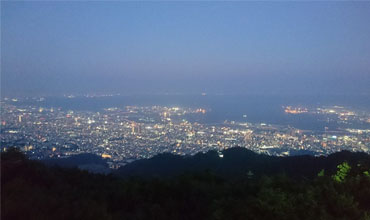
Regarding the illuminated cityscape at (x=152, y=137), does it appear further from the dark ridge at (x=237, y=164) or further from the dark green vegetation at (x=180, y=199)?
the dark green vegetation at (x=180, y=199)

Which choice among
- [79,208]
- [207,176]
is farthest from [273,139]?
[79,208]

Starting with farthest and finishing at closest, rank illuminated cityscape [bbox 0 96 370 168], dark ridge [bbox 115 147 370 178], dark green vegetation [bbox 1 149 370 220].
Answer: illuminated cityscape [bbox 0 96 370 168]
dark ridge [bbox 115 147 370 178]
dark green vegetation [bbox 1 149 370 220]

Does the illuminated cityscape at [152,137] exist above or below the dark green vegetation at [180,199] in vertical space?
below

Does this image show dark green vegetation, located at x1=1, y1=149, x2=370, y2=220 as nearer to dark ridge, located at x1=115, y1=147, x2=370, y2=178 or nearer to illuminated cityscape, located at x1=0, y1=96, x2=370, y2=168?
dark ridge, located at x1=115, y1=147, x2=370, y2=178

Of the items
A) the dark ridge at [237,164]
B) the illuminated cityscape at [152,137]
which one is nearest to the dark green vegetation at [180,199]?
the dark ridge at [237,164]

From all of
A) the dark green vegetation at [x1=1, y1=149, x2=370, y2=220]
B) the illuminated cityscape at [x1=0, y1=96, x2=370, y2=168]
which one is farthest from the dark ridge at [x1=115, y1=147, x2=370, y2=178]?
the dark green vegetation at [x1=1, y1=149, x2=370, y2=220]

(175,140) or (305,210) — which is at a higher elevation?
(305,210)

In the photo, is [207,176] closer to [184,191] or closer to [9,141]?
[184,191]

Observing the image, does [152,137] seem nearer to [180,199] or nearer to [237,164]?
[237,164]
